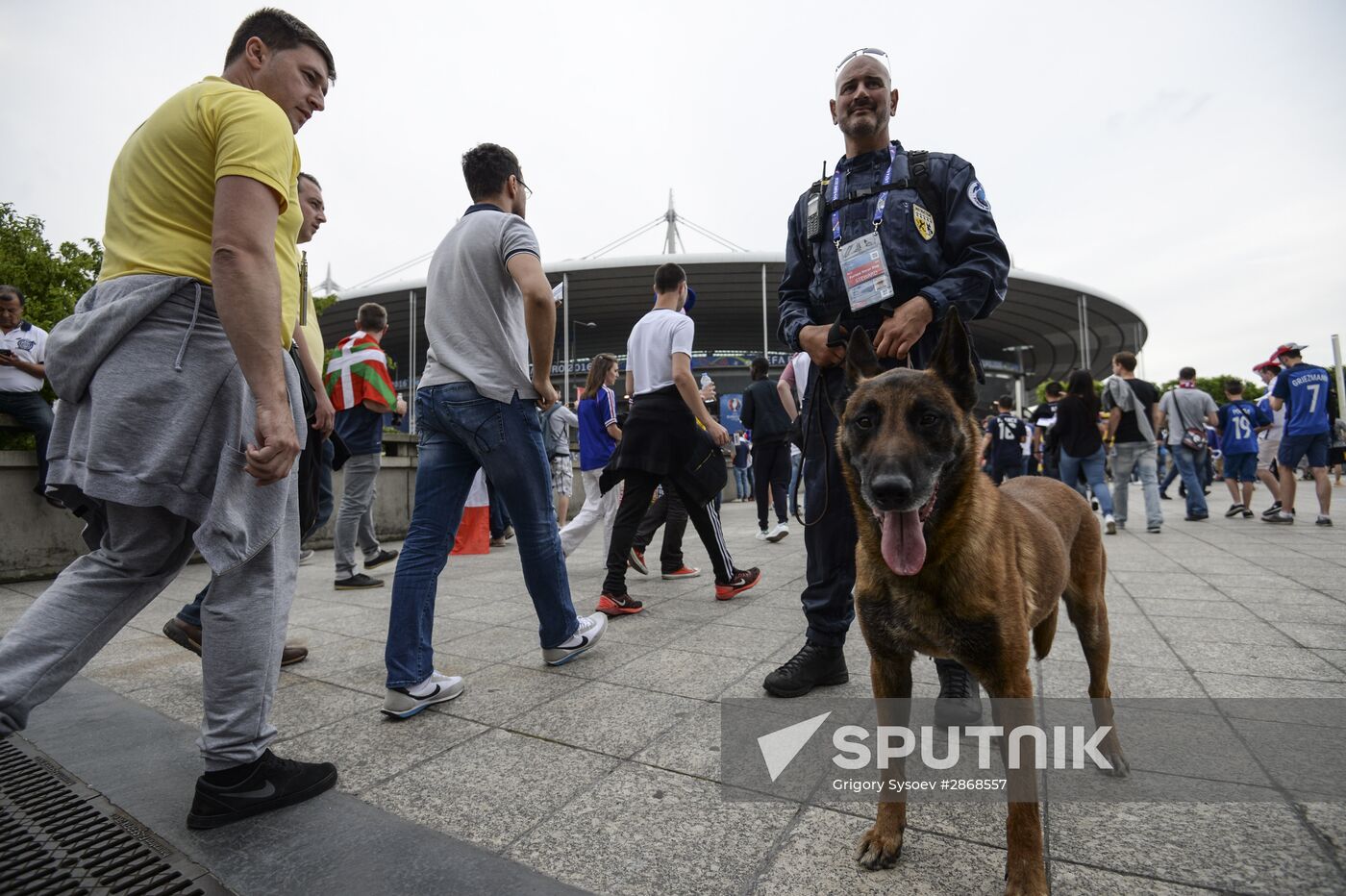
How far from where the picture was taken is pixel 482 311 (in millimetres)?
2836

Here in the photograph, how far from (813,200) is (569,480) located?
6.28 m

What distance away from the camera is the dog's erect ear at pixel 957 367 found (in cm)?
191

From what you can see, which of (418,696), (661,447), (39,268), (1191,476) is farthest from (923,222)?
(39,268)

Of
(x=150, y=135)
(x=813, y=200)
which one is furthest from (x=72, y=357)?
(x=813, y=200)

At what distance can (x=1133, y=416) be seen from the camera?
8414 mm

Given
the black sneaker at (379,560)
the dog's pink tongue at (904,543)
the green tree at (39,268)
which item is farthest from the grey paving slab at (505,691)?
the green tree at (39,268)

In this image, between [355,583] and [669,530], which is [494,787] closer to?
[669,530]

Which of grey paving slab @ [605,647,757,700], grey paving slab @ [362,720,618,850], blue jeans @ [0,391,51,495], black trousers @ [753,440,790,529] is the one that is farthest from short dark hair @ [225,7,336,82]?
black trousers @ [753,440,790,529]

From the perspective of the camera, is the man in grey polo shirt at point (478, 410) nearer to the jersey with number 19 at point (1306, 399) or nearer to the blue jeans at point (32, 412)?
the blue jeans at point (32, 412)

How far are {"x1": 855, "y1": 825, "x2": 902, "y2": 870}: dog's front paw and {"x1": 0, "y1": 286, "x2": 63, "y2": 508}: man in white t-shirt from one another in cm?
732

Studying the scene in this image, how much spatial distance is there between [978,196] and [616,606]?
10.1 ft

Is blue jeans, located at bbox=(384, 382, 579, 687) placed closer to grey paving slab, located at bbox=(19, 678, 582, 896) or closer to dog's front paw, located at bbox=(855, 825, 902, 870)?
grey paving slab, located at bbox=(19, 678, 582, 896)

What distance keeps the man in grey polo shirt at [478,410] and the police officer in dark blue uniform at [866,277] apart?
3.86 ft

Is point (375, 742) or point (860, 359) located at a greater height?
point (860, 359)
